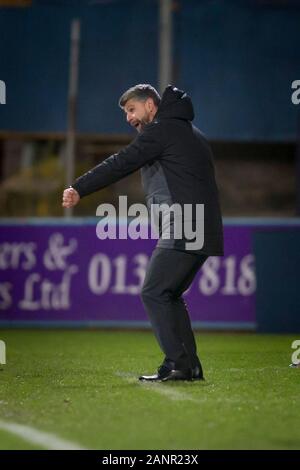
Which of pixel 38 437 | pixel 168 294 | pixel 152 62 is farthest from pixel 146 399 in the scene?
pixel 152 62

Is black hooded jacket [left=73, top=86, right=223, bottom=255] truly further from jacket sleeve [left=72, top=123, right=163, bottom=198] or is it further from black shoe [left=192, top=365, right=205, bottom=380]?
black shoe [left=192, top=365, right=205, bottom=380]

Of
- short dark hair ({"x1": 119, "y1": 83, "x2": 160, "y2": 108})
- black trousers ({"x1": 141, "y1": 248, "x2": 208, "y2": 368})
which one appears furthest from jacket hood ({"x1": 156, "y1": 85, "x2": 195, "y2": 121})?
black trousers ({"x1": 141, "y1": 248, "x2": 208, "y2": 368})

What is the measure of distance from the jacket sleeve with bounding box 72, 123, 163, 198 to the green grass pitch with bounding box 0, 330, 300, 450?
4.33 feet

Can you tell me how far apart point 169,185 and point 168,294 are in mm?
717

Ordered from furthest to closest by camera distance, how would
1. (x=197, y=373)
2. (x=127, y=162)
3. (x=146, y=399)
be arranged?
(x=197, y=373) < (x=127, y=162) < (x=146, y=399)

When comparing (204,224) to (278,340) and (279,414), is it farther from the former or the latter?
(278,340)

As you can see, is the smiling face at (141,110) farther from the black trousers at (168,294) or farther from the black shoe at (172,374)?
the black shoe at (172,374)

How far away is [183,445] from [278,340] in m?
6.71

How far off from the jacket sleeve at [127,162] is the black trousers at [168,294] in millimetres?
580

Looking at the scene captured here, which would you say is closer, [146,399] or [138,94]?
[146,399]

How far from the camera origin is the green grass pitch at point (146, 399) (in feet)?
18.3

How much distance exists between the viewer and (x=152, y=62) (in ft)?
63.9

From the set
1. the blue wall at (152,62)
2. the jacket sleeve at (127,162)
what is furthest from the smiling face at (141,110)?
the blue wall at (152,62)

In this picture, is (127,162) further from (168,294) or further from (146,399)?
(146,399)
